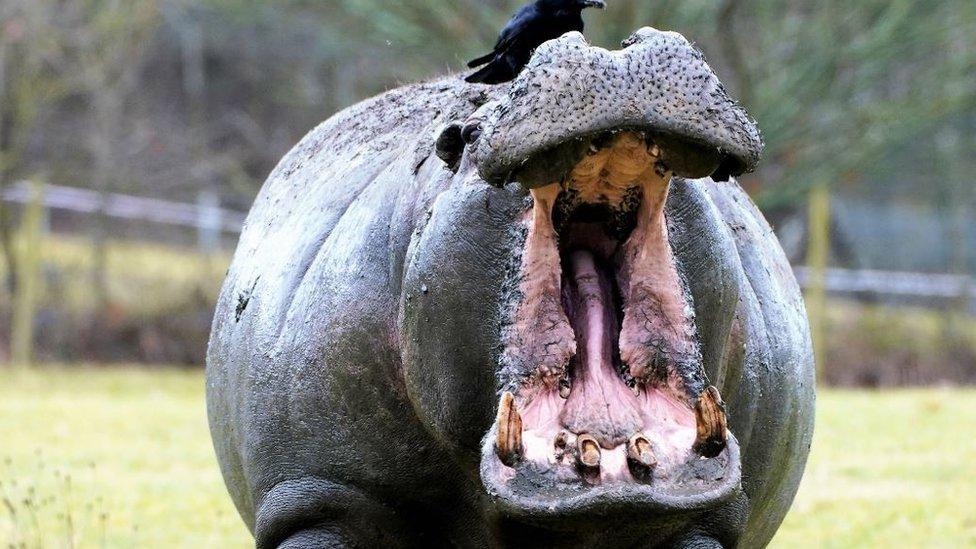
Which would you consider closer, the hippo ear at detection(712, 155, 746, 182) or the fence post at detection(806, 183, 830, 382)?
the hippo ear at detection(712, 155, 746, 182)

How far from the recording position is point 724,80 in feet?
56.9

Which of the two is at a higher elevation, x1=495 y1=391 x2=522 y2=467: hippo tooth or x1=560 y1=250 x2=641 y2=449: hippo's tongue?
x1=560 y1=250 x2=641 y2=449: hippo's tongue

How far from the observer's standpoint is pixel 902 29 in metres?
16.6

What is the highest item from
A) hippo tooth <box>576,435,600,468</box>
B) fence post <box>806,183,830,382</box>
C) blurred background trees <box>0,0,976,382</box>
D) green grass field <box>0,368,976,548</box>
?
blurred background trees <box>0,0,976,382</box>

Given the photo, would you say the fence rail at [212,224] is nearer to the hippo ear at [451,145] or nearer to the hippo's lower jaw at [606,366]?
the hippo ear at [451,145]

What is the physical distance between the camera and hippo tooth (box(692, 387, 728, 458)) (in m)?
2.94

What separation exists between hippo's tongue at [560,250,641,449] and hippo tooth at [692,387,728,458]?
0.12 meters

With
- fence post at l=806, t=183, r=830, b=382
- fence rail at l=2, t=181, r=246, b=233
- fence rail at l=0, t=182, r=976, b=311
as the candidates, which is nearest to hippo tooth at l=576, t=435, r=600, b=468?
fence post at l=806, t=183, r=830, b=382

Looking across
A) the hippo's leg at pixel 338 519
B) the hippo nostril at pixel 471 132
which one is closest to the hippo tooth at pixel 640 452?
the hippo nostril at pixel 471 132

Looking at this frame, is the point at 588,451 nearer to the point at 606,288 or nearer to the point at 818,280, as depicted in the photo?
the point at 606,288

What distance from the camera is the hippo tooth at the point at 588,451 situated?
9.55 feet

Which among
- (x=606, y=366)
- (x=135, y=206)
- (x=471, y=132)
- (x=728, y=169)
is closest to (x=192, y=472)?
(x=471, y=132)

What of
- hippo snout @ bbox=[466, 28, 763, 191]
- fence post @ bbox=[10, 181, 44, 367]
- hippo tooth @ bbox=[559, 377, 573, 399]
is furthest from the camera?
fence post @ bbox=[10, 181, 44, 367]

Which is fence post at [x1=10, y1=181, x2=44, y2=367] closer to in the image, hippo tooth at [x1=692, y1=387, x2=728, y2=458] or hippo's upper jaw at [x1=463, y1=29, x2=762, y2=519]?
hippo's upper jaw at [x1=463, y1=29, x2=762, y2=519]
